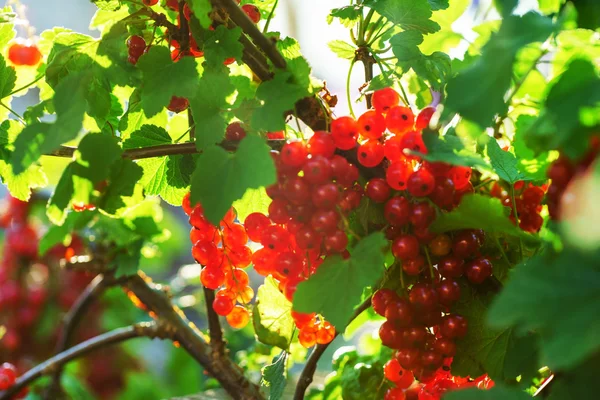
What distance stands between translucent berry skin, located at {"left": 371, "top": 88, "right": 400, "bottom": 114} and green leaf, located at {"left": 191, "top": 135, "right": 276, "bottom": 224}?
0.33ft

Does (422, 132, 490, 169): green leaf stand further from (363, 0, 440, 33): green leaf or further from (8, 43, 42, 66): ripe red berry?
(8, 43, 42, 66): ripe red berry

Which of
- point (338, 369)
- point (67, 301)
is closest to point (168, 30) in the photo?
point (338, 369)

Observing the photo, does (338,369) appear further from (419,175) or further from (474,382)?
(419,175)

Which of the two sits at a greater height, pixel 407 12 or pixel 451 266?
pixel 407 12

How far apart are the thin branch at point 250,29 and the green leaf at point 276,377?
212mm

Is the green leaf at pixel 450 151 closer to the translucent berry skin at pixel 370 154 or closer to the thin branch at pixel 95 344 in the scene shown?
the translucent berry skin at pixel 370 154

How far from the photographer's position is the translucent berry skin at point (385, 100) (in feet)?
1.29

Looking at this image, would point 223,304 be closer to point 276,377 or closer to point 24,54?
point 276,377

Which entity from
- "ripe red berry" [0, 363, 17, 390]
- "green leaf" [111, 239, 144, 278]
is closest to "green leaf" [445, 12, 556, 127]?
"green leaf" [111, 239, 144, 278]

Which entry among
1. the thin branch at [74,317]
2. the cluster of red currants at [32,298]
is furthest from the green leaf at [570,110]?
the cluster of red currants at [32,298]

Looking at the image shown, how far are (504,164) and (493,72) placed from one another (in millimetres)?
181

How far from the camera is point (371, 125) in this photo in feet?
1.23

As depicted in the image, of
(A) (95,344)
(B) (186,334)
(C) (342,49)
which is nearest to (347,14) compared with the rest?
(C) (342,49)

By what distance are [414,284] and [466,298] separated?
38mm
